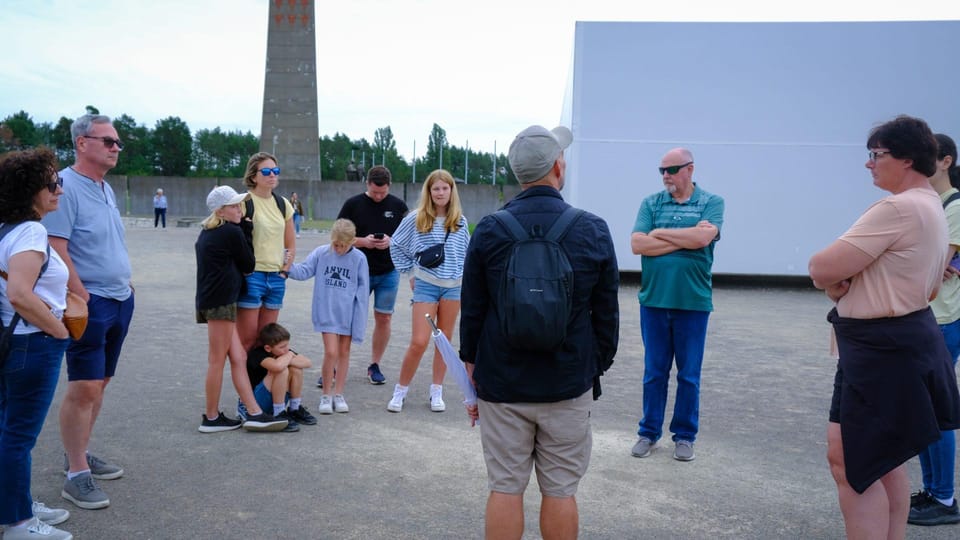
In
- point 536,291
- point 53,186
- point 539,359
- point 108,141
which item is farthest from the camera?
point 108,141

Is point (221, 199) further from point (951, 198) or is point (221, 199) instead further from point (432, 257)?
point (951, 198)

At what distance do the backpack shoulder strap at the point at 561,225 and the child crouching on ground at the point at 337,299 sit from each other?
343 cm

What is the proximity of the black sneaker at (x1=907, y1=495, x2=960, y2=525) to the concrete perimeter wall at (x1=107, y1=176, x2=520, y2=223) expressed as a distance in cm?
3939

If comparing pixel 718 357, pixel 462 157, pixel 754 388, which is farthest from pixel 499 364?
pixel 462 157

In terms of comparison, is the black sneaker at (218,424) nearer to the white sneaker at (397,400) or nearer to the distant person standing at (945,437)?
the white sneaker at (397,400)

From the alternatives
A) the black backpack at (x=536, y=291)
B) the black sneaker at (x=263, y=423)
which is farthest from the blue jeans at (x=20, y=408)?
the black backpack at (x=536, y=291)

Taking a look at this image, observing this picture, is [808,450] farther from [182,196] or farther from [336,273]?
[182,196]

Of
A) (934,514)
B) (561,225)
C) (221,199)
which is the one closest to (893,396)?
(934,514)

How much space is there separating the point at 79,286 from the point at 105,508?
47.1 inches

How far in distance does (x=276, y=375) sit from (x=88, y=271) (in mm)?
1755

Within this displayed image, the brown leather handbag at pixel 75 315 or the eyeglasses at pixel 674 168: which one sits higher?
the eyeglasses at pixel 674 168

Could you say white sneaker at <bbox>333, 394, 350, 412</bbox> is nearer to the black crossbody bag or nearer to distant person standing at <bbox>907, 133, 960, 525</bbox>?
the black crossbody bag

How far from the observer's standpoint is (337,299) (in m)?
6.07

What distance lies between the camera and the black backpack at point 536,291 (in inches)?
108
